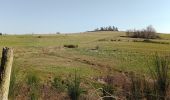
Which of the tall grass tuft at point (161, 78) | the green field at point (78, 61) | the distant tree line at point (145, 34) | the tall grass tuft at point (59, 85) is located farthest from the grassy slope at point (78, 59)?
the distant tree line at point (145, 34)

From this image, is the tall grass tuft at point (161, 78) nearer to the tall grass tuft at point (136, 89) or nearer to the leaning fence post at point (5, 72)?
the tall grass tuft at point (136, 89)

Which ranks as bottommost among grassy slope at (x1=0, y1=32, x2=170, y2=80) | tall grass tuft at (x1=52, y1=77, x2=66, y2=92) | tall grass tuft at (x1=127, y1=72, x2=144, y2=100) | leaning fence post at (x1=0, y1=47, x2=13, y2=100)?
grassy slope at (x1=0, y1=32, x2=170, y2=80)

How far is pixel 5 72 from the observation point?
18.6ft

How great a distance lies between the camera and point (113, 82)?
8336 mm

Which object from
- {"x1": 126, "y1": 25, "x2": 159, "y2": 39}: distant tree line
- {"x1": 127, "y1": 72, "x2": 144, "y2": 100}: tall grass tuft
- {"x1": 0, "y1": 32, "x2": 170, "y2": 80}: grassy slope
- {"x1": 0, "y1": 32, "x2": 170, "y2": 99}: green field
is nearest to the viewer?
{"x1": 127, "y1": 72, "x2": 144, "y2": 100}: tall grass tuft

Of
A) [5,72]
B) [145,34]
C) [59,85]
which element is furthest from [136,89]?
[145,34]

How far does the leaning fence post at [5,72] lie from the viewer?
554cm

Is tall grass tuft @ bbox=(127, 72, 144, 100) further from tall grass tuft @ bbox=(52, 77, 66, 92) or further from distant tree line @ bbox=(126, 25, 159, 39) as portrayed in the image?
A: distant tree line @ bbox=(126, 25, 159, 39)

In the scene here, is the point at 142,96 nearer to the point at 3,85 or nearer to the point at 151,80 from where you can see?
the point at 151,80

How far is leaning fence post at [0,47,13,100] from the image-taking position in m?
5.54

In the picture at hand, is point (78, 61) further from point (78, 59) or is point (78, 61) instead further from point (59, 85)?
point (59, 85)

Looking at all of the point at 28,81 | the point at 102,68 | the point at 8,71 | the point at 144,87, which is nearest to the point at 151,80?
the point at 144,87

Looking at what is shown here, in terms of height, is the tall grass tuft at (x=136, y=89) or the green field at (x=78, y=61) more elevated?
the tall grass tuft at (x=136, y=89)

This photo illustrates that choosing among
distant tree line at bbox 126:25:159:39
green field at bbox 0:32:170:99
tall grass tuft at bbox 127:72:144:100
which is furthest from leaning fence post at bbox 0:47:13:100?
distant tree line at bbox 126:25:159:39
